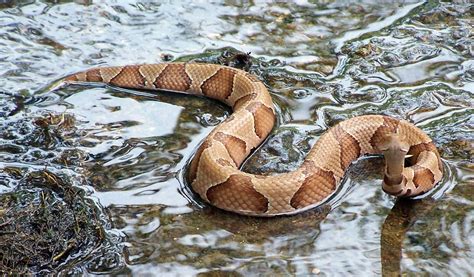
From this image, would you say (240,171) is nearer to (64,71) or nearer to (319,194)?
(319,194)

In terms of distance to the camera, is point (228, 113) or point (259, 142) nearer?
point (259, 142)

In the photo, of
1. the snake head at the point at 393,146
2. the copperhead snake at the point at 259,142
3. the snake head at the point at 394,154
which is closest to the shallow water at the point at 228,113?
the copperhead snake at the point at 259,142

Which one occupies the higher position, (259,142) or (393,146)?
(393,146)

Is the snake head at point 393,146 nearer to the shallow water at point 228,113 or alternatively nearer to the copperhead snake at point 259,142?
the copperhead snake at point 259,142

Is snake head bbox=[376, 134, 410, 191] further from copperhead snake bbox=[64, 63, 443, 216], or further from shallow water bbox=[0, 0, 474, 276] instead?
shallow water bbox=[0, 0, 474, 276]

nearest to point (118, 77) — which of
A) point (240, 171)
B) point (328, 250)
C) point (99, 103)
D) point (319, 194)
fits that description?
point (99, 103)

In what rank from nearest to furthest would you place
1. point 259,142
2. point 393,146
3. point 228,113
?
point 393,146 < point 259,142 < point 228,113

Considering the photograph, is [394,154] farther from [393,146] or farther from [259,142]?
[259,142]

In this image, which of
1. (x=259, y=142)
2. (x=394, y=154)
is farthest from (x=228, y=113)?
(x=394, y=154)
